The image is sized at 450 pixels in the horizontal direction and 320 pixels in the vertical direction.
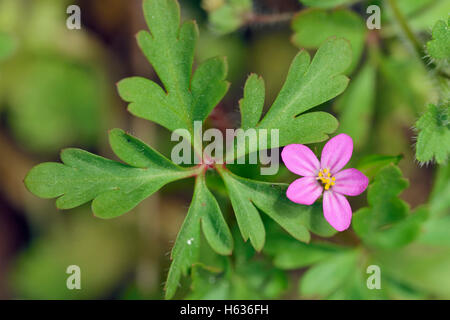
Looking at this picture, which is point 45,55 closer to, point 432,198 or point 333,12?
point 333,12

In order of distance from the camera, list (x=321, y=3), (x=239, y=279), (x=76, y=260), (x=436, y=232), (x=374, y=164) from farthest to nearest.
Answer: (x=76, y=260)
(x=436, y=232)
(x=239, y=279)
(x=321, y=3)
(x=374, y=164)

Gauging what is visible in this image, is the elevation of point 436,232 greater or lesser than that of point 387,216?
lesser

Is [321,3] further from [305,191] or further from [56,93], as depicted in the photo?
[56,93]

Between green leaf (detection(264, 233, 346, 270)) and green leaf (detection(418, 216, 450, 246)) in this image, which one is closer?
green leaf (detection(264, 233, 346, 270))

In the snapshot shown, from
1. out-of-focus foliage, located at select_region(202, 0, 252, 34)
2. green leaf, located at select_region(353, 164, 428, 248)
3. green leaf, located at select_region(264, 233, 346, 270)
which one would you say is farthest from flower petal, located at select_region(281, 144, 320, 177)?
out-of-focus foliage, located at select_region(202, 0, 252, 34)

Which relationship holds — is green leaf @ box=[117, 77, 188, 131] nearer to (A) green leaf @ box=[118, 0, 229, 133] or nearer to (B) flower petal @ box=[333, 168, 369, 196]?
(A) green leaf @ box=[118, 0, 229, 133]

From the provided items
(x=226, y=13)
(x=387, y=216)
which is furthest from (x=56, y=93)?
(x=387, y=216)

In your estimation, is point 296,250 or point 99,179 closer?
point 99,179
